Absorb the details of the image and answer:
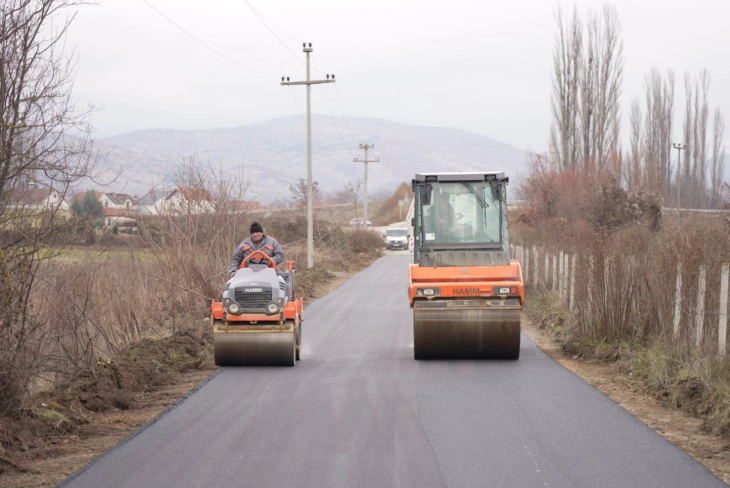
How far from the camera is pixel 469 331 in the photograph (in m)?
14.2

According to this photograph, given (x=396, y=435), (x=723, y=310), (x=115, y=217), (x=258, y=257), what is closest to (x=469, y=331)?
(x=258, y=257)

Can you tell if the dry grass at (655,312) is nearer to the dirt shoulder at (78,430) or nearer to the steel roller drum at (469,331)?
the steel roller drum at (469,331)

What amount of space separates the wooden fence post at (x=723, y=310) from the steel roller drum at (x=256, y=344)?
5988mm

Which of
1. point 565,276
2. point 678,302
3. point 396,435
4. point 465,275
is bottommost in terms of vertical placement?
point 396,435

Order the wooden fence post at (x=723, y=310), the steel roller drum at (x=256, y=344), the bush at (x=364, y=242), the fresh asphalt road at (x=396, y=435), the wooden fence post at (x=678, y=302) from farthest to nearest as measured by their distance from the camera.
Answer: the bush at (x=364, y=242)
the steel roller drum at (x=256, y=344)
the wooden fence post at (x=678, y=302)
the wooden fence post at (x=723, y=310)
the fresh asphalt road at (x=396, y=435)

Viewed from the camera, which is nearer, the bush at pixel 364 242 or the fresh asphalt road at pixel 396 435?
the fresh asphalt road at pixel 396 435

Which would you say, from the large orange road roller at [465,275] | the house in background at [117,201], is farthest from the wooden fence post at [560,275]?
the house in background at [117,201]

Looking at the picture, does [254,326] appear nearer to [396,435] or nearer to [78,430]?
[78,430]

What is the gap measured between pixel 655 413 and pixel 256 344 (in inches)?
234

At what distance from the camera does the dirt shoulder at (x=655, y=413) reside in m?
8.20

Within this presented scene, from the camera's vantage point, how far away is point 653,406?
1069 cm

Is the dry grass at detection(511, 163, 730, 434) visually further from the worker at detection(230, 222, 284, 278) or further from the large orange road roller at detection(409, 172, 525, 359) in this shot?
the worker at detection(230, 222, 284, 278)

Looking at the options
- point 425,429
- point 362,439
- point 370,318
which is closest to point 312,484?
point 362,439

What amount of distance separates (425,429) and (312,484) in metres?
2.30
